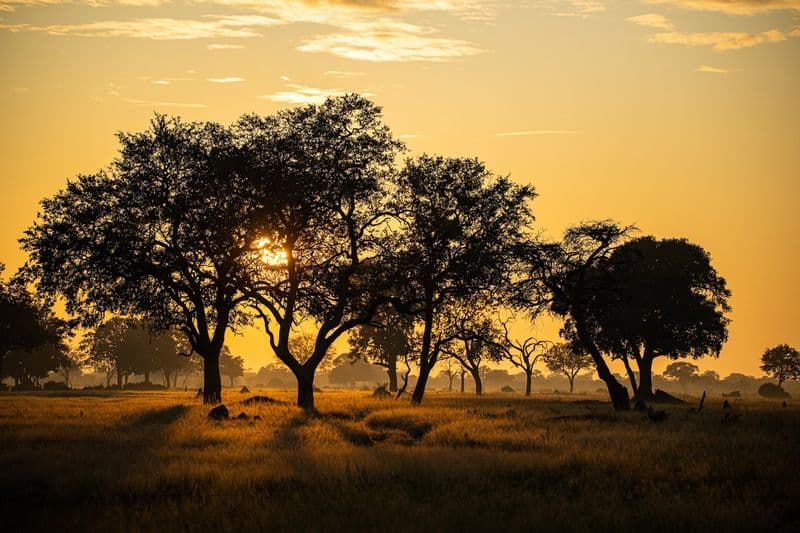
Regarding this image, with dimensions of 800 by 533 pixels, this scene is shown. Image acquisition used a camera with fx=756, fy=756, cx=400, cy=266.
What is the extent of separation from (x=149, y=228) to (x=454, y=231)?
1784 cm

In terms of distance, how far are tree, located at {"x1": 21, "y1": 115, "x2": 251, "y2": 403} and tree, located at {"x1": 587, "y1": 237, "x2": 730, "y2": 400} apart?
3385 centimetres

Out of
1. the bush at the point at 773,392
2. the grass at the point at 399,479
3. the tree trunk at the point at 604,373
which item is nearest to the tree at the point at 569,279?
the tree trunk at the point at 604,373

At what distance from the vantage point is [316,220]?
43.2 meters

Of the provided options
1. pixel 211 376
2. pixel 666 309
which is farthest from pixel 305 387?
pixel 666 309

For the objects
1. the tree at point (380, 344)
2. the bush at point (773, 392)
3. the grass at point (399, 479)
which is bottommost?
the bush at point (773, 392)

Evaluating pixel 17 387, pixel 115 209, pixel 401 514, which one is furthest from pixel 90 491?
pixel 17 387

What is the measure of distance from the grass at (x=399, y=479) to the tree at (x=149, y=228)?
16999mm

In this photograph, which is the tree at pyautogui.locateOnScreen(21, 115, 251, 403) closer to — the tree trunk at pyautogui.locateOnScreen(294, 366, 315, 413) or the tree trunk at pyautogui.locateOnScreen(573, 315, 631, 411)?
the tree trunk at pyautogui.locateOnScreen(294, 366, 315, 413)

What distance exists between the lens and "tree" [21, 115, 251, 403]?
42625mm

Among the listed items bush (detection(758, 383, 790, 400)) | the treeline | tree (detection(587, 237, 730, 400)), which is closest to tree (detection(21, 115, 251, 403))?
the treeline

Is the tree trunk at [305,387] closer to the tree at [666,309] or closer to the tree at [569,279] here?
the tree at [569,279]

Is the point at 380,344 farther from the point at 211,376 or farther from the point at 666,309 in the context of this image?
the point at 211,376

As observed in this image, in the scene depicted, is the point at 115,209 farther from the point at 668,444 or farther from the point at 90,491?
the point at 668,444

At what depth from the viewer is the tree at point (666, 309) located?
63.9 m
